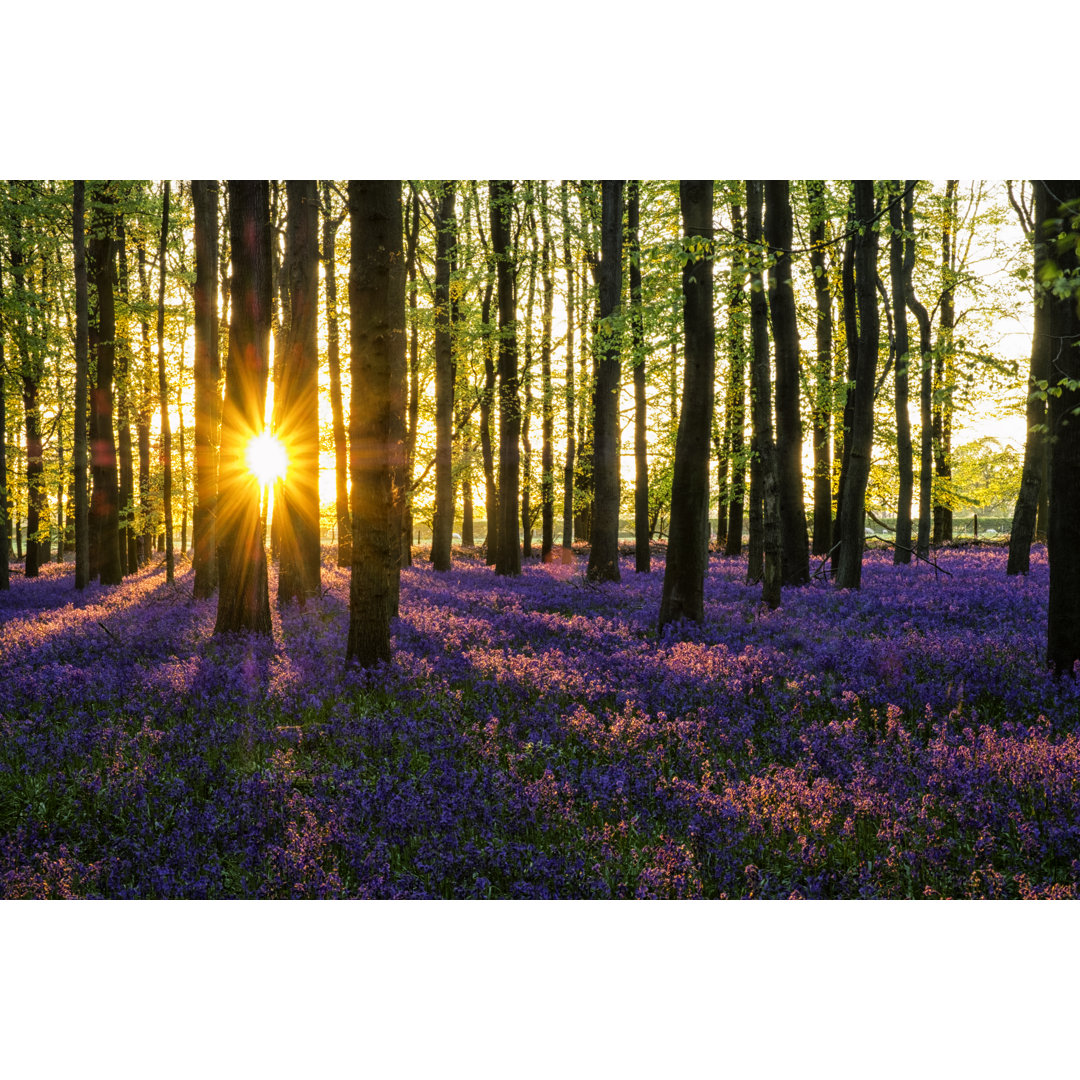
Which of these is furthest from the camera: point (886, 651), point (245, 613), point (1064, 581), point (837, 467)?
point (837, 467)

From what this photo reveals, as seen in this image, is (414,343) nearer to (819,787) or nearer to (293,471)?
(293,471)

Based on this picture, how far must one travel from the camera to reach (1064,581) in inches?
297

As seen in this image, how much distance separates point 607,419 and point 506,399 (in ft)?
11.8

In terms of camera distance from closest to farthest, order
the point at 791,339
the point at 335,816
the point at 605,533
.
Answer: the point at 335,816
the point at 791,339
the point at 605,533

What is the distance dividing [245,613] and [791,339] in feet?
41.1

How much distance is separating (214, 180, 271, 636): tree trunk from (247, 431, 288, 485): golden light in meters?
0.66

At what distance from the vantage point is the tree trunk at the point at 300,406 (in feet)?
41.4

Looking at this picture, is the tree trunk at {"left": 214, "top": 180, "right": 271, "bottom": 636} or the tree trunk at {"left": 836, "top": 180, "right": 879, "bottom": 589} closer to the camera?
the tree trunk at {"left": 214, "top": 180, "right": 271, "bottom": 636}

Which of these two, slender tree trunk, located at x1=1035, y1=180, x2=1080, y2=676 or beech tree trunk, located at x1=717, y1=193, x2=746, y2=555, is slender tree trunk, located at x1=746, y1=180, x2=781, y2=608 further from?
slender tree trunk, located at x1=1035, y1=180, x2=1080, y2=676

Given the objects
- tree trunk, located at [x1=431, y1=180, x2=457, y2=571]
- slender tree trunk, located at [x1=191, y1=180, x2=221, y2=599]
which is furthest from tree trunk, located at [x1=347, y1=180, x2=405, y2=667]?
tree trunk, located at [x1=431, y1=180, x2=457, y2=571]

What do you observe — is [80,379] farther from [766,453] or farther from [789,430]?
[789,430]

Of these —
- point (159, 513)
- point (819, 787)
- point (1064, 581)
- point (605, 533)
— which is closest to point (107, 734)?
point (819, 787)

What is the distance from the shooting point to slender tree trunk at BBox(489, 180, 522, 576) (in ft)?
60.5

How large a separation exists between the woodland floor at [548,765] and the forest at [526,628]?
33 millimetres
